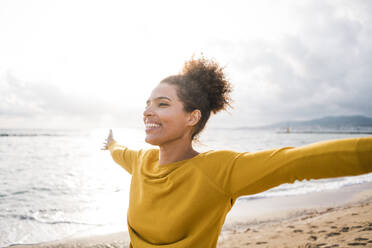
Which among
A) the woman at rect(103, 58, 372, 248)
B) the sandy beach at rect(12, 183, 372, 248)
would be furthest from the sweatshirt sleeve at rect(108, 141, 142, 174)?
the sandy beach at rect(12, 183, 372, 248)

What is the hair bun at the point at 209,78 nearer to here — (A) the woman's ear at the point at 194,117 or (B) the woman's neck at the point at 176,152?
(A) the woman's ear at the point at 194,117

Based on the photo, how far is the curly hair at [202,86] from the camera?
5.92 ft

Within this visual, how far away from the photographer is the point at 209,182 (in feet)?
4.70

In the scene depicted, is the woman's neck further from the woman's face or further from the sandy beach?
the sandy beach

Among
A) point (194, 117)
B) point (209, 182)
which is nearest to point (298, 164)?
point (209, 182)

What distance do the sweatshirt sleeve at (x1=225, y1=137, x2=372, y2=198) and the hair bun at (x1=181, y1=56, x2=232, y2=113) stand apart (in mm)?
678

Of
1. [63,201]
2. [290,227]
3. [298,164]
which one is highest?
[298,164]

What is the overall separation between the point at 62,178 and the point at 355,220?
1291 centimetres

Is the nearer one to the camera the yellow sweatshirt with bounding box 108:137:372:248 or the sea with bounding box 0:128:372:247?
the yellow sweatshirt with bounding box 108:137:372:248

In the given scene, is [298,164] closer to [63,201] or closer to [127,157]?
[127,157]

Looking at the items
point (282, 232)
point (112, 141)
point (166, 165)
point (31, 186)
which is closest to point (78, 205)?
A: point (31, 186)

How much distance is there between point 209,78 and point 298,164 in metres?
1.05

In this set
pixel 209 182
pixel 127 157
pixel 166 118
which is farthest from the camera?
pixel 127 157

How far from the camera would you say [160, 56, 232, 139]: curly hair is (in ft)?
5.92
